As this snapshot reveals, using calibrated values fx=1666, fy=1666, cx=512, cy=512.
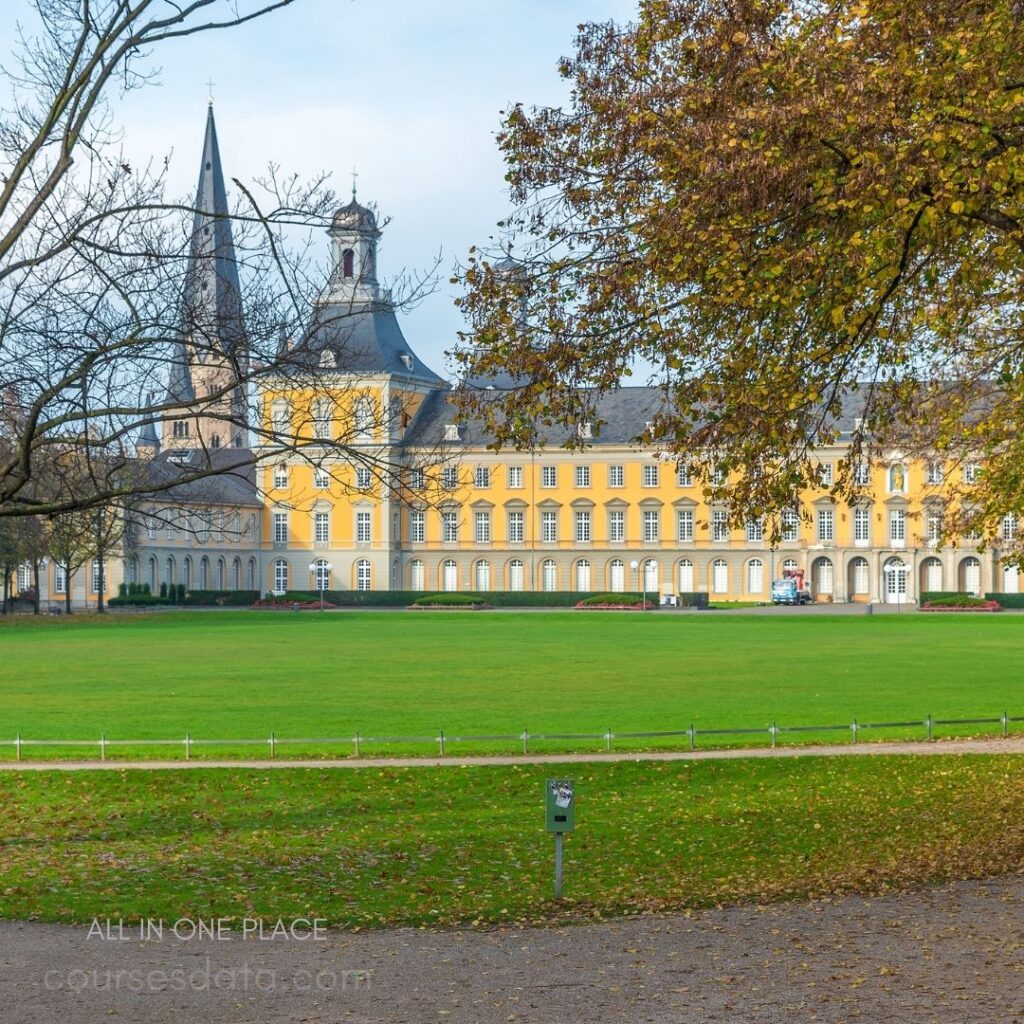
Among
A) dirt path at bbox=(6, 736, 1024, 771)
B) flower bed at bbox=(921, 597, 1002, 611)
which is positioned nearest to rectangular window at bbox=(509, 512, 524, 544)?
flower bed at bbox=(921, 597, 1002, 611)

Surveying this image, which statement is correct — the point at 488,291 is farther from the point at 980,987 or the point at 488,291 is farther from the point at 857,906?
the point at 980,987

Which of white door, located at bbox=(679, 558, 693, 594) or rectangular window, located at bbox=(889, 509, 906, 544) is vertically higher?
rectangular window, located at bbox=(889, 509, 906, 544)

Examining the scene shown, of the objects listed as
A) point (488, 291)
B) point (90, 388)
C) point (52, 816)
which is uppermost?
point (488, 291)

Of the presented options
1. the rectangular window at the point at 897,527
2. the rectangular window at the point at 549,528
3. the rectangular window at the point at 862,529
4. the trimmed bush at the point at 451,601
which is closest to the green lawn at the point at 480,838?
the trimmed bush at the point at 451,601

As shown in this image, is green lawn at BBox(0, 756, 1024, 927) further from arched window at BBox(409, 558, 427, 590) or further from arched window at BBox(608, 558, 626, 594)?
arched window at BBox(409, 558, 427, 590)

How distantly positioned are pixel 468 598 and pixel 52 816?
7335cm

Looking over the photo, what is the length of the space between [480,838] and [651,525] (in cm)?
8932

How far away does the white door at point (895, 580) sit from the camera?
9531cm

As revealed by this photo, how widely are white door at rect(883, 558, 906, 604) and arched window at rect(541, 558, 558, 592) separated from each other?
20.7 meters

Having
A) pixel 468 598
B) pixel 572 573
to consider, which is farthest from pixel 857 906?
pixel 572 573

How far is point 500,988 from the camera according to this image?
8.80 meters

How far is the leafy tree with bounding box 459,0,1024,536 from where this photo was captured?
37.0ft

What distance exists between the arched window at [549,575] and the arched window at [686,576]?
8024 mm

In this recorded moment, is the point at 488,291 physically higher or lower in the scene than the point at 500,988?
higher
